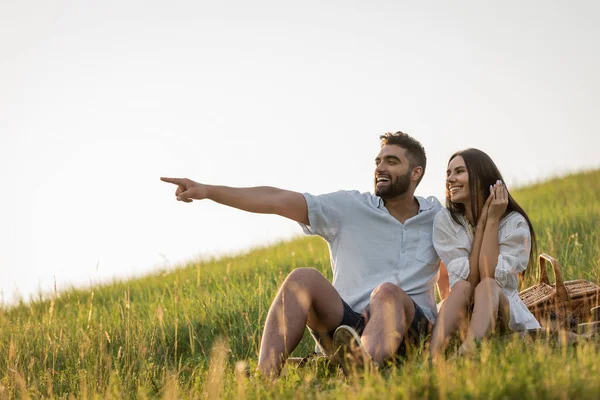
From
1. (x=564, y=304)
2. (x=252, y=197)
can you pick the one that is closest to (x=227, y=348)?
(x=252, y=197)

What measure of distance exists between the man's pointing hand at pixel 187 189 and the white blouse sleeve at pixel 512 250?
7.04 feet

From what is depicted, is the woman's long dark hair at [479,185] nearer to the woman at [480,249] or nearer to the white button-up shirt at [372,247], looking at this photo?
the woman at [480,249]

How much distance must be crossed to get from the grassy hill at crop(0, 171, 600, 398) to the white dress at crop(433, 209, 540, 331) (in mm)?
540

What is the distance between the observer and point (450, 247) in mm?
5246

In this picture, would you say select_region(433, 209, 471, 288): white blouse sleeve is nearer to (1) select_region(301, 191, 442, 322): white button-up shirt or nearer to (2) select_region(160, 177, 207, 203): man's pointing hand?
(1) select_region(301, 191, 442, 322): white button-up shirt

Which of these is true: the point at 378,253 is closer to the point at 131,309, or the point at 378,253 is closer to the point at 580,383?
the point at 580,383

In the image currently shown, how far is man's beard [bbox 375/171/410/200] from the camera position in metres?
5.63

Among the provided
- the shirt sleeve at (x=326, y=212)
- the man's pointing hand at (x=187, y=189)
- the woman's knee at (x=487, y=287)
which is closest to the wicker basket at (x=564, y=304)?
the woman's knee at (x=487, y=287)

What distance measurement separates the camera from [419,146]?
5.93m

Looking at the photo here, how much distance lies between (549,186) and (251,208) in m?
10.1

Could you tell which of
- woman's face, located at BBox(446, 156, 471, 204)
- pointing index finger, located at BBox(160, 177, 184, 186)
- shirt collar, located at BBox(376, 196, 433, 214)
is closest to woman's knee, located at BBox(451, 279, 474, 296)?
woman's face, located at BBox(446, 156, 471, 204)

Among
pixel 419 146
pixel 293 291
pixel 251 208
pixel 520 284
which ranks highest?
pixel 419 146

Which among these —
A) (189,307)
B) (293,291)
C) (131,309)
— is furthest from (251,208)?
(131,309)

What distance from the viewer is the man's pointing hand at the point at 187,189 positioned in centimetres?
479
